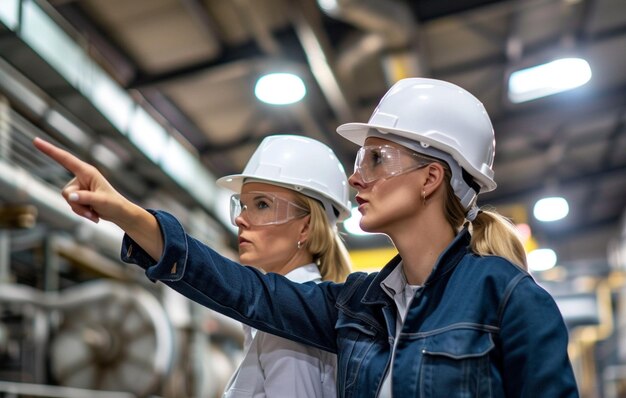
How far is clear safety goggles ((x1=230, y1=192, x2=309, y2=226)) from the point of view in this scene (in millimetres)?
2422

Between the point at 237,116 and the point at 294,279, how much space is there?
20.8 feet

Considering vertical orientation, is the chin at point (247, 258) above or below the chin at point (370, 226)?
above

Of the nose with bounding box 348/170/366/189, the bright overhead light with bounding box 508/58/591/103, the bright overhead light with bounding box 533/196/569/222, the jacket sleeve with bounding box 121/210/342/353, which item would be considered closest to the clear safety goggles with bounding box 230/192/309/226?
the jacket sleeve with bounding box 121/210/342/353

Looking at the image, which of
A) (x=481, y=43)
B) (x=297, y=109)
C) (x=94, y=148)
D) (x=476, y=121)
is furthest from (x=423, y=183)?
(x=481, y=43)

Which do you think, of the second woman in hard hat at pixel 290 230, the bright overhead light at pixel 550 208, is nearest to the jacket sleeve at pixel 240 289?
the second woman in hard hat at pixel 290 230

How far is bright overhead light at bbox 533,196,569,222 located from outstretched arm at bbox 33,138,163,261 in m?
10.5

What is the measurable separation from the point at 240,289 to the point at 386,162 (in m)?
0.47

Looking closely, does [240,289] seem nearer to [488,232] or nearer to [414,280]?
[414,280]

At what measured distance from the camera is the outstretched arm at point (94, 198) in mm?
1618

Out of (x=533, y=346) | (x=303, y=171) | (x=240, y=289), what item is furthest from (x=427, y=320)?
(x=303, y=171)

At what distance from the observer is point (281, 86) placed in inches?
232

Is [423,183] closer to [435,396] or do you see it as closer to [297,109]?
[435,396]

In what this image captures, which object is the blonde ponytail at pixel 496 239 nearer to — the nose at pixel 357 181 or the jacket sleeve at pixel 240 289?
the nose at pixel 357 181

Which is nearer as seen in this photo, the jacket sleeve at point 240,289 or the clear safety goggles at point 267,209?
the jacket sleeve at point 240,289
